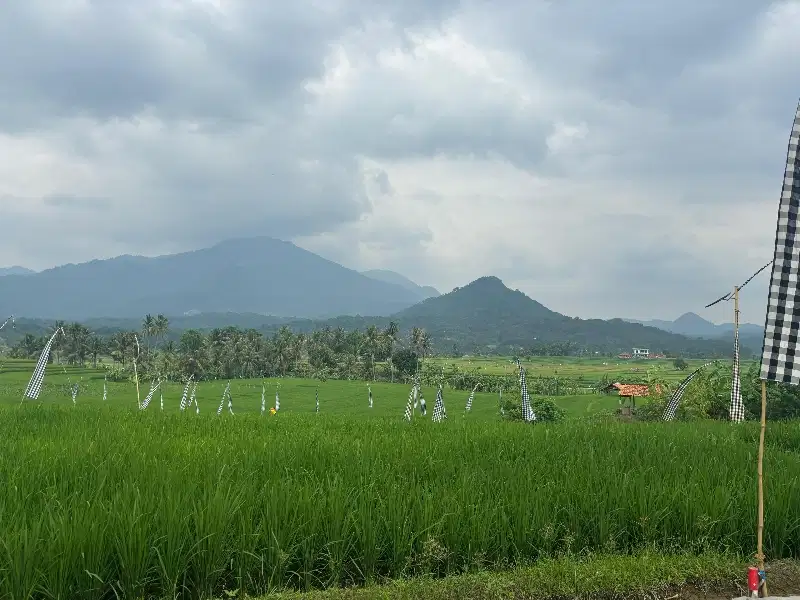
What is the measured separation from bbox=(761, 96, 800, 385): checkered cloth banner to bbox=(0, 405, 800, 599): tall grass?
5.46 feet

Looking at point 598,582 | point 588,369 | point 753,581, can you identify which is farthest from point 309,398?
point 588,369

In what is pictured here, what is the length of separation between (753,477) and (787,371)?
294 centimetres

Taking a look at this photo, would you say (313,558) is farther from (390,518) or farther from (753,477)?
(753,477)

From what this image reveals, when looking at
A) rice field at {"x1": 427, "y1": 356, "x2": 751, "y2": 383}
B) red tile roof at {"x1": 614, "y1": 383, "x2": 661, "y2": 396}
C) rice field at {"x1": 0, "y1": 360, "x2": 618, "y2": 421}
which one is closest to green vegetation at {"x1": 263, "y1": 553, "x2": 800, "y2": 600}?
red tile roof at {"x1": 614, "y1": 383, "x2": 661, "y2": 396}

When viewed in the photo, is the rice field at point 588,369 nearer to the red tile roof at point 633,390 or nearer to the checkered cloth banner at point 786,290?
the red tile roof at point 633,390

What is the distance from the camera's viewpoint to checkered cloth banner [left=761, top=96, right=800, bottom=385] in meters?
4.39

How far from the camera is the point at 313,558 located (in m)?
4.33

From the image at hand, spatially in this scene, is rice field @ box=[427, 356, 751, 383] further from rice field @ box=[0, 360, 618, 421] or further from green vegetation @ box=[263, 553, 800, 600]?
green vegetation @ box=[263, 553, 800, 600]

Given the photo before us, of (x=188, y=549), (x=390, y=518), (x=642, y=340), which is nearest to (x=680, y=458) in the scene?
(x=390, y=518)

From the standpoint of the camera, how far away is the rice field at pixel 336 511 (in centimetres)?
394

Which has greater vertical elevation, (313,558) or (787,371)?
(787,371)

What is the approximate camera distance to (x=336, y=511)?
15.0ft

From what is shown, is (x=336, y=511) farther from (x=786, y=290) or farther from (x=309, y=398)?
(x=309, y=398)

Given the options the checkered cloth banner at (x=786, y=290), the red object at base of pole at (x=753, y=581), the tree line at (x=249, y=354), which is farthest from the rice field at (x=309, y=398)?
the red object at base of pole at (x=753, y=581)
